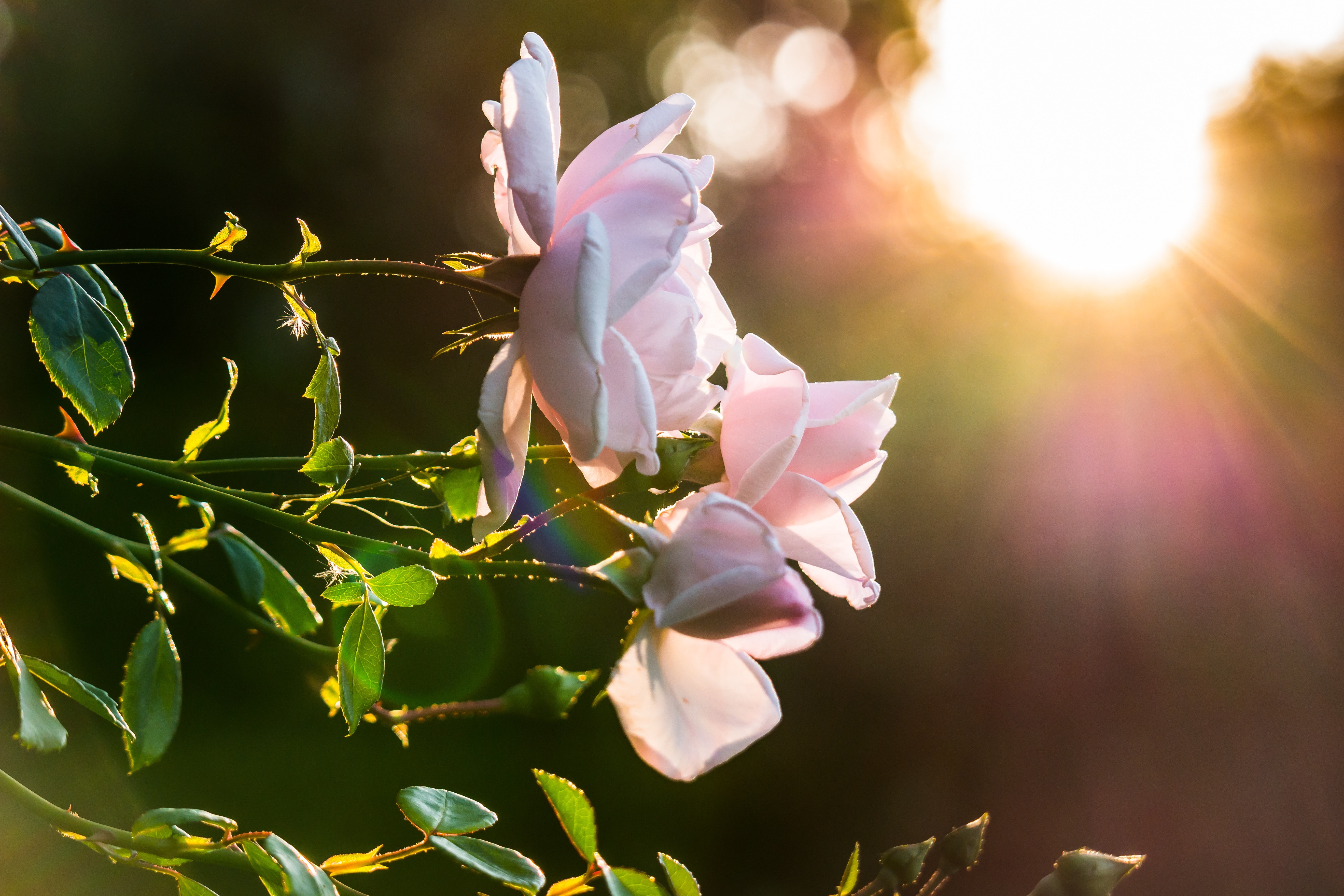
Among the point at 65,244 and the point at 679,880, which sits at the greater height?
the point at 65,244

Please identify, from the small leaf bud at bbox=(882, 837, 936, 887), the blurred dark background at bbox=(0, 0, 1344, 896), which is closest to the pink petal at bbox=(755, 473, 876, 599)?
the small leaf bud at bbox=(882, 837, 936, 887)

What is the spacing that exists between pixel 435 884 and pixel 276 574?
1367 millimetres

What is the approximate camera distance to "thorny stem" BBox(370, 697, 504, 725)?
0.29 m

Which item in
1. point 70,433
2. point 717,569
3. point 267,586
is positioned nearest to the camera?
point 717,569

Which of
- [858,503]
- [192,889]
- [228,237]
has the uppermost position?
[858,503]

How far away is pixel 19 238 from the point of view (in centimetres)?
30

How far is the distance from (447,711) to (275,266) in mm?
165

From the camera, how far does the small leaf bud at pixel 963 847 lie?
0.36 meters

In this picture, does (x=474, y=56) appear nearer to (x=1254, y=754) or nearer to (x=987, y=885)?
(x=987, y=885)

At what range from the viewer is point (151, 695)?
0.97 feet

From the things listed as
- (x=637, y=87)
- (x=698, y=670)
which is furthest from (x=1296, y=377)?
(x=698, y=670)

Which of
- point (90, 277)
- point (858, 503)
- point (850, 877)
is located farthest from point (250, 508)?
point (858, 503)

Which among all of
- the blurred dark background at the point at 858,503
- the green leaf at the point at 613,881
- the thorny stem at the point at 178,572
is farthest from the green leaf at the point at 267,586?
A: the blurred dark background at the point at 858,503

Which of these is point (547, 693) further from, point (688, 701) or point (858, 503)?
point (858, 503)
